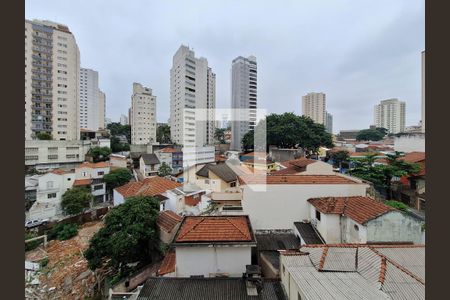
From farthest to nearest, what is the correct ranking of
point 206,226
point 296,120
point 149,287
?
1. point 296,120
2. point 206,226
3. point 149,287

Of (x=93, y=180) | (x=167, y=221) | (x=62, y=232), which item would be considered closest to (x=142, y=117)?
(x=93, y=180)

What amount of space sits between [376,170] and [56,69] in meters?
49.7

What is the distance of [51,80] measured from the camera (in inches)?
1463

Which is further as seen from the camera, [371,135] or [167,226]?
[371,135]

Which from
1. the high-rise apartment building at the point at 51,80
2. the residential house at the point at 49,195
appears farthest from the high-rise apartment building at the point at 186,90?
the residential house at the point at 49,195

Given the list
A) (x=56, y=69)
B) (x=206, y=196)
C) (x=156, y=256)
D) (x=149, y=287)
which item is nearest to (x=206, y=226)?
(x=149, y=287)

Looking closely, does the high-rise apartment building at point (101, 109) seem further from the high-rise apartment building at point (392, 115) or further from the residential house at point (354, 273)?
the high-rise apartment building at point (392, 115)

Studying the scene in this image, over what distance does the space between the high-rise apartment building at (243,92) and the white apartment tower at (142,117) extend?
749 inches

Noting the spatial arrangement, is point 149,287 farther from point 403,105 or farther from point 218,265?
point 403,105

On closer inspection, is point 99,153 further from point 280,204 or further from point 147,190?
point 280,204

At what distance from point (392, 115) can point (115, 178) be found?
274 ft

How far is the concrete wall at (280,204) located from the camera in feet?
34.0

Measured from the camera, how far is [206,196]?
1473 centimetres

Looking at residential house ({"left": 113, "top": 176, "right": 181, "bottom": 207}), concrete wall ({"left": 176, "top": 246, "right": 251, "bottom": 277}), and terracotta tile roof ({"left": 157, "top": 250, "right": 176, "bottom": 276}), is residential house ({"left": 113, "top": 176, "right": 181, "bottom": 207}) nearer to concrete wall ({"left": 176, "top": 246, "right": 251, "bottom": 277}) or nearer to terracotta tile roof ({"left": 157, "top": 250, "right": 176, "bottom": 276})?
terracotta tile roof ({"left": 157, "top": 250, "right": 176, "bottom": 276})
